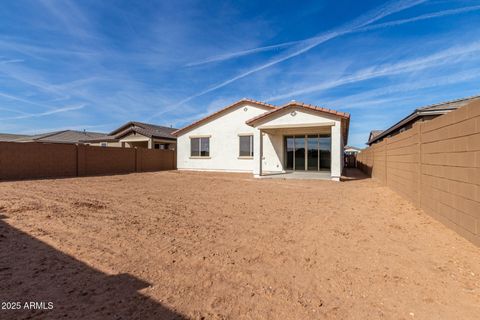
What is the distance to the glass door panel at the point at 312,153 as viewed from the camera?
1509 centimetres

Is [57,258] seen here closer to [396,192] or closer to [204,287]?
[204,287]

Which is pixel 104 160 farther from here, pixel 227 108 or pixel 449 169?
pixel 449 169

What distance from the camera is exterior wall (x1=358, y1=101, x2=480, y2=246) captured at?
3.42 m

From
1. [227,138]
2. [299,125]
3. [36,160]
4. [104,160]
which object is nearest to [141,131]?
[104,160]

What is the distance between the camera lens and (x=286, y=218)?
530 centimetres

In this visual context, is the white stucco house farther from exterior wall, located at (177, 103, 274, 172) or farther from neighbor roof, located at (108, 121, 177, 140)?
neighbor roof, located at (108, 121, 177, 140)

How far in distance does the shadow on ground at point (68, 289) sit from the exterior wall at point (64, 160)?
39.0 ft

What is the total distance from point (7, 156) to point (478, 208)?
55.6 ft

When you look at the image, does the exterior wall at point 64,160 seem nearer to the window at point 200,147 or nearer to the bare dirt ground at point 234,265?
the window at point 200,147

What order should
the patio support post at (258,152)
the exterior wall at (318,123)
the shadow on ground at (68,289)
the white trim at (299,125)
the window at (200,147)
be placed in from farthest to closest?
1. the window at (200,147)
2. the patio support post at (258,152)
3. the white trim at (299,125)
4. the exterior wall at (318,123)
5. the shadow on ground at (68,289)

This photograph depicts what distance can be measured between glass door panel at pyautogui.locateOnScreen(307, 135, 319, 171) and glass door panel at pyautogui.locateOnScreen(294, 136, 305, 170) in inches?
12.8

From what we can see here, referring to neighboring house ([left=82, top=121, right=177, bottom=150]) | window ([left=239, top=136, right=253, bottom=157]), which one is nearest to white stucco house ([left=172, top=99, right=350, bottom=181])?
window ([left=239, top=136, right=253, bottom=157])

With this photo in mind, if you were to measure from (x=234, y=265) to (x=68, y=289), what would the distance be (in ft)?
5.90

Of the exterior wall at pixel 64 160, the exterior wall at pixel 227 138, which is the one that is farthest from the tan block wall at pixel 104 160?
the exterior wall at pixel 227 138
